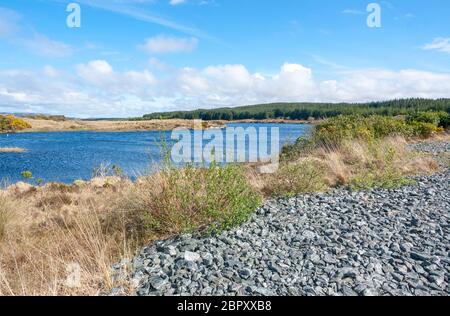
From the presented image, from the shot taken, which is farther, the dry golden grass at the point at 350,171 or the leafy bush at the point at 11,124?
the leafy bush at the point at 11,124

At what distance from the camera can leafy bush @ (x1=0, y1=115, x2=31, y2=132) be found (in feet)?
198

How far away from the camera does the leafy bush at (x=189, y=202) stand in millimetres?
4625

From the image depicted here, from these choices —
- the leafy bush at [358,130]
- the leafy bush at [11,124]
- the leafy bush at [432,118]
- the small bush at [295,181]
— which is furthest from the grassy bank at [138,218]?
the leafy bush at [11,124]

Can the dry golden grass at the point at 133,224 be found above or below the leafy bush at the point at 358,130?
below

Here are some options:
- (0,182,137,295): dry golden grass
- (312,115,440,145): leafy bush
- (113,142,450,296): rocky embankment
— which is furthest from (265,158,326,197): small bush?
(312,115,440,145): leafy bush

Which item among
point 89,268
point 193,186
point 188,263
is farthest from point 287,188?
point 89,268

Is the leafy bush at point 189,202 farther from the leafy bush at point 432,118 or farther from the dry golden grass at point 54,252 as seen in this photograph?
the leafy bush at point 432,118

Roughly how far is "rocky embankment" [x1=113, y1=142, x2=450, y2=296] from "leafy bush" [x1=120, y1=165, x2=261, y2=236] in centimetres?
27

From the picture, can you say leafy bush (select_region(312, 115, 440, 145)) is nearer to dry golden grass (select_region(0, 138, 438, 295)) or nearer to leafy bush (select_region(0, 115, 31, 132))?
dry golden grass (select_region(0, 138, 438, 295))

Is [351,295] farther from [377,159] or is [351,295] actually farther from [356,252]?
[377,159]

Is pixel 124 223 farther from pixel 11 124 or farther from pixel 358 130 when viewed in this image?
pixel 11 124

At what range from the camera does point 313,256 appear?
12.1 ft

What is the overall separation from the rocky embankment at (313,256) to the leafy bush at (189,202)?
0.89 ft

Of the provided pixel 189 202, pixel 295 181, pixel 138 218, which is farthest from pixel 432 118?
pixel 138 218
